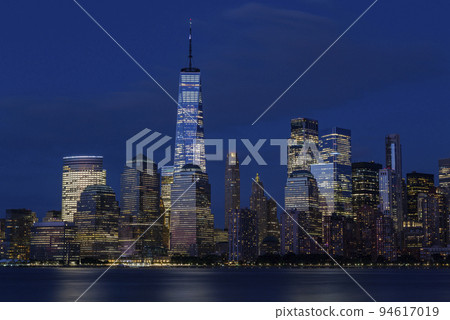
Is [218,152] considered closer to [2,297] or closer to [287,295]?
[287,295]

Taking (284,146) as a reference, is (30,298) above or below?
below

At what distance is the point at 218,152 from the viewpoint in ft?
294
